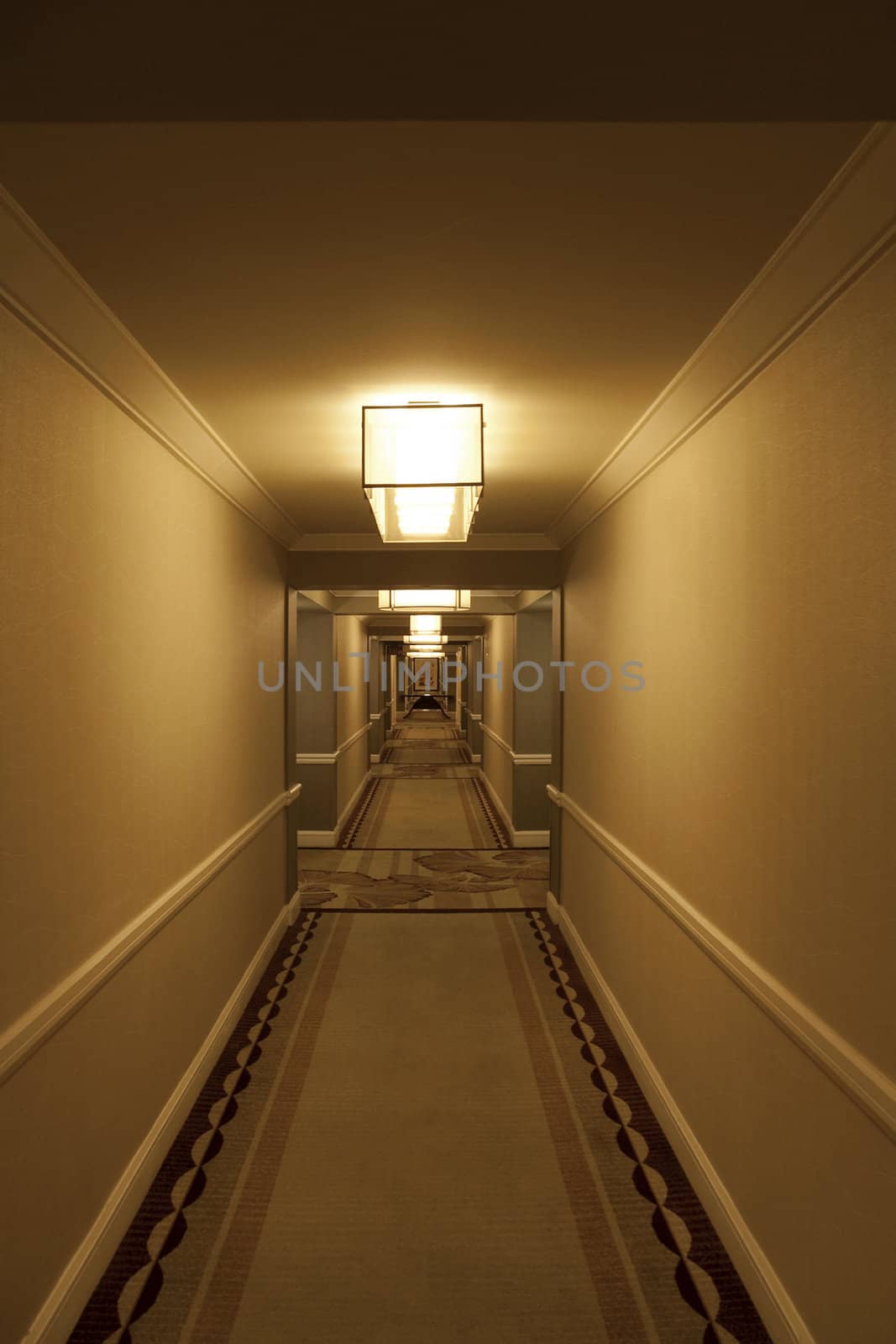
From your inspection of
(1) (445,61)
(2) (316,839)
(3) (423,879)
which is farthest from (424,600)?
(1) (445,61)

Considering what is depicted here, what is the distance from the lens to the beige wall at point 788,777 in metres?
1.50

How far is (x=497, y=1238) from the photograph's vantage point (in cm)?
231

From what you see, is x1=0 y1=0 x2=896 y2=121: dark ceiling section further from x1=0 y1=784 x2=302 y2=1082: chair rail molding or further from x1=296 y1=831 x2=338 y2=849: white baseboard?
x1=296 y1=831 x2=338 y2=849: white baseboard

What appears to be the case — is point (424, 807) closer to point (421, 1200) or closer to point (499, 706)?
point (499, 706)

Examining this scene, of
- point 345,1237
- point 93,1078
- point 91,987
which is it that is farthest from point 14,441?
point 345,1237

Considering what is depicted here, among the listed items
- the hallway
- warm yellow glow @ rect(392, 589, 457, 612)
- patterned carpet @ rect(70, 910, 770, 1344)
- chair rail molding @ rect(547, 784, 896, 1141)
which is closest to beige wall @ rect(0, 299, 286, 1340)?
the hallway

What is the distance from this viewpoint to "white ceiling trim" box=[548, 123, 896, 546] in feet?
4.48

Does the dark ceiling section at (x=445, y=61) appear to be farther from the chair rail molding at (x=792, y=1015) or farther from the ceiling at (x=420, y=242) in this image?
the chair rail molding at (x=792, y=1015)

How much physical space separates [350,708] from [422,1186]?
6730 mm

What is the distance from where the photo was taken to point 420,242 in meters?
1.63

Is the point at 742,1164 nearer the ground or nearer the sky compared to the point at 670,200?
nearer the ground

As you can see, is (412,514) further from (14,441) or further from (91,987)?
(91,987)

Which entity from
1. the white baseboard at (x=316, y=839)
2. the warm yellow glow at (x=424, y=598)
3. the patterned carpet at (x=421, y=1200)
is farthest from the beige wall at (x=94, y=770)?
the white baseboard at (x=316, y=839)

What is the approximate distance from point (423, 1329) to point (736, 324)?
2.72 meters
